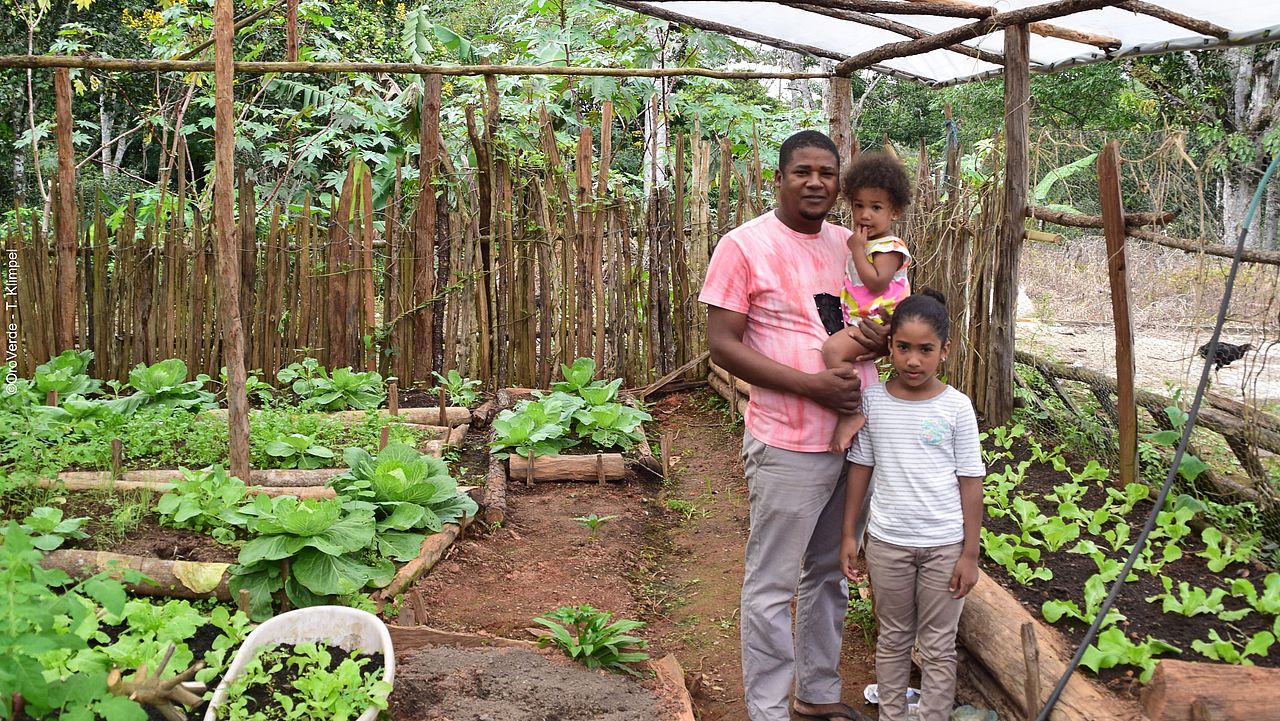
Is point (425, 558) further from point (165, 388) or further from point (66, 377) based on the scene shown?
point (66, 377)

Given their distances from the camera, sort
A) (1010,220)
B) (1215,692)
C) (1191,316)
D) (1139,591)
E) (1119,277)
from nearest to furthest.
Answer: (1215,692), (1139,591), (1191,316), (1119,277), (1010,220)

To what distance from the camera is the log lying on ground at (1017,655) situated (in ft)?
8.64

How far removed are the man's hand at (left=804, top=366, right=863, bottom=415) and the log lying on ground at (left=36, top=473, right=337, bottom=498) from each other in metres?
2.51

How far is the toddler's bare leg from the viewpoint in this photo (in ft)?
9.41

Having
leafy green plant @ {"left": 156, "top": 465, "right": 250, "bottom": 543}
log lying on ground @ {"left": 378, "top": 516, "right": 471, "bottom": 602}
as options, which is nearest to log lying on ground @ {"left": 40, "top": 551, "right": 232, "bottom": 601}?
leafy green plant @ {"left": 156, "top": 465, "right": 250, "bottom": 543}

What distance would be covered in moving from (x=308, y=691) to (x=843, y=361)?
1.80m

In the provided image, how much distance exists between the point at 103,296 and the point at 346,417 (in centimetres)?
224

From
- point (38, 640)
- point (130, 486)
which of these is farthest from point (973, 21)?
point (38, 640)

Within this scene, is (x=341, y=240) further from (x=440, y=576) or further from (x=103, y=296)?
(x=440, y=576)

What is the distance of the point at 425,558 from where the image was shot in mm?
4195

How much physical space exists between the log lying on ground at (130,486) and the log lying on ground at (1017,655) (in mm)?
2774

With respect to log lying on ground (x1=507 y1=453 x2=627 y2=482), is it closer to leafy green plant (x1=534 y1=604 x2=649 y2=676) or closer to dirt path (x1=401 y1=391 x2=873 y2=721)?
dirt path (x1=401 y1=391 x2=873 y2=721)

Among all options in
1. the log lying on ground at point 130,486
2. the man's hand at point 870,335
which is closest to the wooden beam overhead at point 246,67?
the log lying on ground at point 130,486

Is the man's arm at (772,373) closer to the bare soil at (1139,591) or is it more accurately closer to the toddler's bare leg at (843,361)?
the toddler's bare leg at (843,361)
